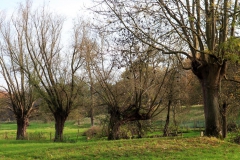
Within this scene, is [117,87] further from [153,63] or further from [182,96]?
[182,96]

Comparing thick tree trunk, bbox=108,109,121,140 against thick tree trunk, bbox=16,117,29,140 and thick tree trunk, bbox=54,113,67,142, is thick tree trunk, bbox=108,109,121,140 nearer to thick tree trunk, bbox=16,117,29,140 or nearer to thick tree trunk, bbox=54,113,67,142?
thick tree trunk, bbox=54,113,67,142

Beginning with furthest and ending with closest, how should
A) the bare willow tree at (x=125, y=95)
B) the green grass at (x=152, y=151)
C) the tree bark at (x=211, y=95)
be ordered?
the bare willow tree at (x=125, y=95) < the tree bark at (x=211, y=95) < the green grass at (x=152, y=151)

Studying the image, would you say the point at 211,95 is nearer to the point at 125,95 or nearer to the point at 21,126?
the point at 125,95

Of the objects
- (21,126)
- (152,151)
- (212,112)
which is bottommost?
(152,151)

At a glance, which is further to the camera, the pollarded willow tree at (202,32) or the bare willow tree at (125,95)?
the bare willow tree at (125,95)

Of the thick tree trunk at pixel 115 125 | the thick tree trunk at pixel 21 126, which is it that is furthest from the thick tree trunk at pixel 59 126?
the thick tree trunk at pixel 115 125

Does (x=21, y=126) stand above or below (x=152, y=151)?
above

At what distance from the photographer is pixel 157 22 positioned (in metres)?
12.7

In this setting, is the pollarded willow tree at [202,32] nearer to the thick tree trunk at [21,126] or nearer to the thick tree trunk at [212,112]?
the thick tree trunk at [212,112]

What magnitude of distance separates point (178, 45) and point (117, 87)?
900 cm

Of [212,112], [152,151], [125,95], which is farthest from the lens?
[125,95]

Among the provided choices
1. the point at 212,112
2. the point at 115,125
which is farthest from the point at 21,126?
the point at 212,112

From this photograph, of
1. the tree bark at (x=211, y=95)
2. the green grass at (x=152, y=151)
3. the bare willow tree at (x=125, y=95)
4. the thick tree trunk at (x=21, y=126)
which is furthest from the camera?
the thick tree trunk at (x=21, y=126)

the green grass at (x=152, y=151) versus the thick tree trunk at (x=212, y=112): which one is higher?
the thick tree trunk at (x=212, y=112)
